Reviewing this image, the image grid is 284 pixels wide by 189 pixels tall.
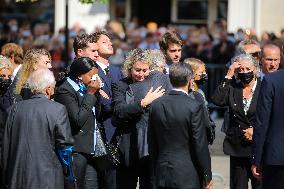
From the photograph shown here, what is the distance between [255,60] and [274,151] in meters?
1.79

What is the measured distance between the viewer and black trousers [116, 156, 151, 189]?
388 inches

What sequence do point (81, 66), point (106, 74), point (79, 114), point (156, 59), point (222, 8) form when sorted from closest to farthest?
point (79, 114)
point (81, 66)
point (156, 59)
point (106, 74)
point (222, 8)

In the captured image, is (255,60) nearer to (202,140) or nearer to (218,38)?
(202,140)

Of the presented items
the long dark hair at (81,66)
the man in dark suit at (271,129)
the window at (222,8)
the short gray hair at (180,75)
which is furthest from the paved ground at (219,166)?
the window at (222,8)

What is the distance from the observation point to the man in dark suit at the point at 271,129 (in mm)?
8883

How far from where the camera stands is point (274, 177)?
902 centimetres

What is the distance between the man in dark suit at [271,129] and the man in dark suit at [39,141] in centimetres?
183

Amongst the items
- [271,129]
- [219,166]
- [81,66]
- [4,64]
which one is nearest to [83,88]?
[81,66]

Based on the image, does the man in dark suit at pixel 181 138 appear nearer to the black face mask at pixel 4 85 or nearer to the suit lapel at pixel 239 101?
the suit lapel at pixel 239 101

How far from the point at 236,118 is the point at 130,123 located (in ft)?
4.29

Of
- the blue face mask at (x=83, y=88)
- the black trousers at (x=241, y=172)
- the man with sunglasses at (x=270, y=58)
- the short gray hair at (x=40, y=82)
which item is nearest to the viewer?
the short gray hair at (x=40, y=82)

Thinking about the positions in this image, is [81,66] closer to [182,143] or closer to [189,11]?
[182,143]

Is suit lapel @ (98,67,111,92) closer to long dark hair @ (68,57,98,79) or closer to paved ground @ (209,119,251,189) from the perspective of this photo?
long dark hair @ (68,57,98,79)

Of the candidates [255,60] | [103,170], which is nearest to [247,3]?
[255,60]
